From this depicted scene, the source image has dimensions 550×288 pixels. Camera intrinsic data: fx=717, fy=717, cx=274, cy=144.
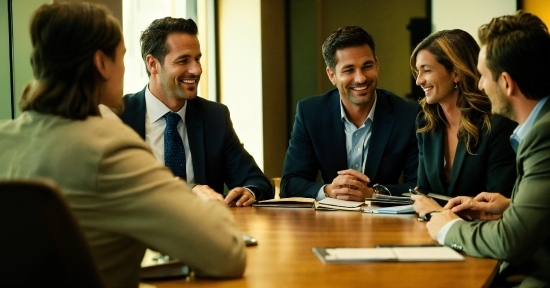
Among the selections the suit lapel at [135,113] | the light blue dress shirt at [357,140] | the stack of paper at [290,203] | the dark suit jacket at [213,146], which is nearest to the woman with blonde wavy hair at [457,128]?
the light blue dress shirt at [357,140]

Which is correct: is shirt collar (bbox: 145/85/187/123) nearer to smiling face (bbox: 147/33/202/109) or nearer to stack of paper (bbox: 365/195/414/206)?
smiling face (bbox: 147/33/202/109)

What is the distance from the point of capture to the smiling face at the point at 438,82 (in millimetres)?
3451

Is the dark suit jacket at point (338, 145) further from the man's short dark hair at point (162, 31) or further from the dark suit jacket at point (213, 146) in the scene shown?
the man's short dark hair at point (162, 31)

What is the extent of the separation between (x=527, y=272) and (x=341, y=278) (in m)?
0.70

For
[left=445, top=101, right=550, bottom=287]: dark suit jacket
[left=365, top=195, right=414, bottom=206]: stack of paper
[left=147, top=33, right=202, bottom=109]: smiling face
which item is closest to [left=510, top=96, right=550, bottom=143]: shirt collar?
[left=445, top=101, right=550, bottom=287]: dark suit jacket

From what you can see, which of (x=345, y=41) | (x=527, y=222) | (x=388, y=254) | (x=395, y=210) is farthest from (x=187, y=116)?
(x=527, y=222)

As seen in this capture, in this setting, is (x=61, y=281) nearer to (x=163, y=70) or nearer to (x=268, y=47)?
(x=163, y=70)

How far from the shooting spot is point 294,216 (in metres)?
2.91

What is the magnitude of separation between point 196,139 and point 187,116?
13cm

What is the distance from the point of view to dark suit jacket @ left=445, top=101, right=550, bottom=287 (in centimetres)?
195

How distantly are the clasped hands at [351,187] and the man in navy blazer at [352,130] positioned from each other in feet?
1.18

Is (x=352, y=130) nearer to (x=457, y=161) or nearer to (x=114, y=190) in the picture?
(x=457, y=161)

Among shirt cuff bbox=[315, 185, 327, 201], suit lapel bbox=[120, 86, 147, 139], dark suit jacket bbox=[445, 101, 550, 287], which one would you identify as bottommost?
shirt cuff bbox=[315, 185, 327, 201]

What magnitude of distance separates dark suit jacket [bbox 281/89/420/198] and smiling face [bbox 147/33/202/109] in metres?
0.69
